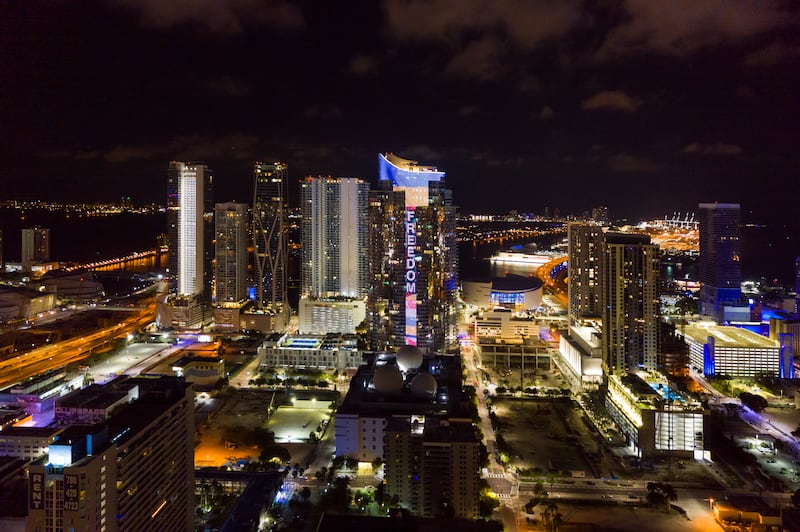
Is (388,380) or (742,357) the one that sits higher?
(388,380)

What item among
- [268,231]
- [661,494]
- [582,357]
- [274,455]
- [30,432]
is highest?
[268,231]

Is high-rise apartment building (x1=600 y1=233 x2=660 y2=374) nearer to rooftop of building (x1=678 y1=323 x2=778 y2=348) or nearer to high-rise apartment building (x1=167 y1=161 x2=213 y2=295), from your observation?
rooftop of building (x1=678 y1=323 x2=778 y2=348)

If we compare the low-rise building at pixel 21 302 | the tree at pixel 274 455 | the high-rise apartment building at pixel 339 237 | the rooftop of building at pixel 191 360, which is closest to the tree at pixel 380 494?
the tree at pixel 274 455

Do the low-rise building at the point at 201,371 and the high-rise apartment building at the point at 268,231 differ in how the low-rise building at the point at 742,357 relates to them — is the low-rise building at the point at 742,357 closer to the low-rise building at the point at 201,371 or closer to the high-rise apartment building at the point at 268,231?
the low-rise building at the point at 201,371

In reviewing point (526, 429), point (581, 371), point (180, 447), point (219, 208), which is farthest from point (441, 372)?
point (219, 208)

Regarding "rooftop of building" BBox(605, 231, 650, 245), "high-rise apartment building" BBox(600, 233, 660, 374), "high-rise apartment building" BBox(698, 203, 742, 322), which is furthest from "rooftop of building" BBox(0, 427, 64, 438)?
"high-rise apartment building" BBox(698, 203, 742, 322)

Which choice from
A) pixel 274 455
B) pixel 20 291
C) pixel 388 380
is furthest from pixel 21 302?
pixel 388 380

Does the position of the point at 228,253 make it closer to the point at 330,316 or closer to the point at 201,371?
the point at 330,316

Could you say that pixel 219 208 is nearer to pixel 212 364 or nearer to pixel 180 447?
pixel 212 364
